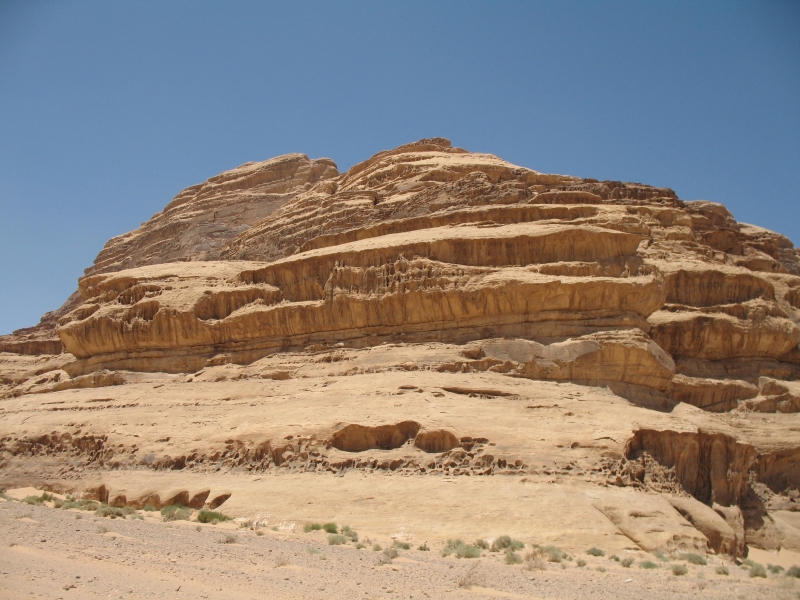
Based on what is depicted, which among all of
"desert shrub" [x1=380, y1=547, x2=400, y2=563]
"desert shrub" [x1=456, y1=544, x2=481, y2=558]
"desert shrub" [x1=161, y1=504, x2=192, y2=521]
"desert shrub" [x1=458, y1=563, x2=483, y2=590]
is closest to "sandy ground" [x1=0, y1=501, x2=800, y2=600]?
"desert shrub" [x1=458, y1=563, x2=483, y2=590]

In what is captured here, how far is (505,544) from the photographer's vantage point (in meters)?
13.7

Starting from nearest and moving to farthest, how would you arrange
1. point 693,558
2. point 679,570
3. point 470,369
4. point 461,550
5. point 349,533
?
point 679,570
point 461,550
point 693,558
point 349,533
point 470,369

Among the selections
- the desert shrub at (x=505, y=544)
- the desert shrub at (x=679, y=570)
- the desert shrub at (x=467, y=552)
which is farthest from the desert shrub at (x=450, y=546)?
the desert shrub at (x=679, y=570)

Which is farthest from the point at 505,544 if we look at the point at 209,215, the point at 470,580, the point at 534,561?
the point at 209,215

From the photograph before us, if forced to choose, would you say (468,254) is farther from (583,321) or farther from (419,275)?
(583,321)

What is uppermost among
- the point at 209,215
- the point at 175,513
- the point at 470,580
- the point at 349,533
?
the point at 209,215

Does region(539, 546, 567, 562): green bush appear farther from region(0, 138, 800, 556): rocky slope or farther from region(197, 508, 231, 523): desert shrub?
region(197, 508, 231, 523): desert shrub

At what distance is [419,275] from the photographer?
82.0ft

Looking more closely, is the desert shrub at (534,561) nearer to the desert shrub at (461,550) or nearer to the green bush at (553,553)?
the green bush at (553,553)

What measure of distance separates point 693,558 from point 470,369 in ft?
32.3

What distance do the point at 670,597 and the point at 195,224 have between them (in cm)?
6215

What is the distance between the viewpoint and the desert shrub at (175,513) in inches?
657

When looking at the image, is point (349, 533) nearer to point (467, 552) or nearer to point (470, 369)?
point (467, 552)

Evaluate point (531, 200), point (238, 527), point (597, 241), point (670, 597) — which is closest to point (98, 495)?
point (238, 527)
